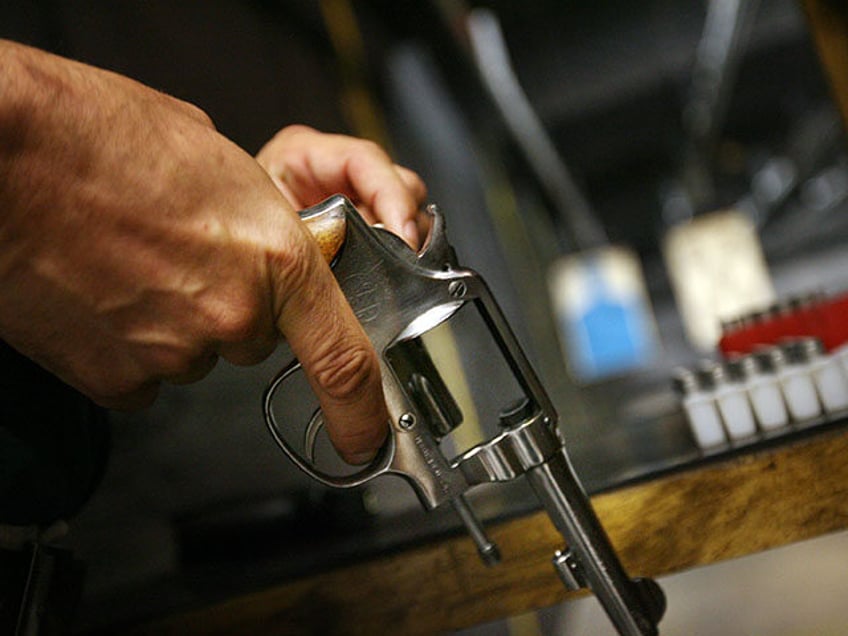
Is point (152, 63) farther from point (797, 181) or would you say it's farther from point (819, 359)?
point (797, 181)

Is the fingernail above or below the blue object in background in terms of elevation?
above

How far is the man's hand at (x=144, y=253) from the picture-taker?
1.88 feet

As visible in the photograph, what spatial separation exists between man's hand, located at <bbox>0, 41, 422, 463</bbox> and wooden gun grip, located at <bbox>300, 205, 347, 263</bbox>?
39 mm

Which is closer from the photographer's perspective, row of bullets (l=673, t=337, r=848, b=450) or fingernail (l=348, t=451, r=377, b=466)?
fingernail (l=348, t=451, r=377, b=466)

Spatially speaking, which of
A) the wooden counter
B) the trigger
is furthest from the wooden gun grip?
the wooden counter

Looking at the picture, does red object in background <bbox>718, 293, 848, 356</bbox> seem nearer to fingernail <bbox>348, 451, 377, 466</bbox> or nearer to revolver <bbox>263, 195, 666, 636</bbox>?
revolver <bbox>263, 195, 666, 636</bbox>

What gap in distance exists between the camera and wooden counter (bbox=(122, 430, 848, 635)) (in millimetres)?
990

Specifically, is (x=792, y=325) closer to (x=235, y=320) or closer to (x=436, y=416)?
(x=436, y=416)

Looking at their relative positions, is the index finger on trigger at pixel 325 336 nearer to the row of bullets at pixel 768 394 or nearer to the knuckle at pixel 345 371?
the knuckle at pixel 345 371

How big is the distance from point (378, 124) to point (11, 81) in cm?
301

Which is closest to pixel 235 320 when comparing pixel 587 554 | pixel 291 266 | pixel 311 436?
pixel 291 266

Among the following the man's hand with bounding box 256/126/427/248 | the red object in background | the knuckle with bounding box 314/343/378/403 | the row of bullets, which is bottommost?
the red object in background

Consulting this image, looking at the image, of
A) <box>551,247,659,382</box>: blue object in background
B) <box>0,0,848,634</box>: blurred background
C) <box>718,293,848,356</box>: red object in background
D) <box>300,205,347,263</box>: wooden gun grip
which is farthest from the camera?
<box>551,247,659,382</box>: blue object in background

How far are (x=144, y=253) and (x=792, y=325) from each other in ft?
5.60
